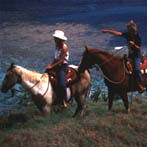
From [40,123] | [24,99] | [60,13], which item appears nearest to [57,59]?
[40,123]

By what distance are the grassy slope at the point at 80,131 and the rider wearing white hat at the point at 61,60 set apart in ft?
3.00

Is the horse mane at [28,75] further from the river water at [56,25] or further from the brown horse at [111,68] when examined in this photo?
the river water at [56,25]

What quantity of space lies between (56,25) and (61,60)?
2481 cm

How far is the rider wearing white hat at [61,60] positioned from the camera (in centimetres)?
1161

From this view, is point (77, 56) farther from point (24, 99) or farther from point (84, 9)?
point (84, 9)

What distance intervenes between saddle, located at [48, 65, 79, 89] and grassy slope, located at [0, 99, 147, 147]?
959 millimetres

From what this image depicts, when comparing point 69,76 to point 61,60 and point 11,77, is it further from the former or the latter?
point 11,77

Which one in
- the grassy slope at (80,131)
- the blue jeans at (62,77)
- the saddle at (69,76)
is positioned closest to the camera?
the grassy slope at (80,131)

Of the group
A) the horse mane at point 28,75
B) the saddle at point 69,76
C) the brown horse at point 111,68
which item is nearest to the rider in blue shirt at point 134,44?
the brown horse at point 111,68

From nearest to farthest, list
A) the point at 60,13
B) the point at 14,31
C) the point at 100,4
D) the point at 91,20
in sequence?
the point at 14,31 < the point at 91,20 < the point at 60,13 < the point at 100,4

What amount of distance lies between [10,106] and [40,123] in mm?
5423

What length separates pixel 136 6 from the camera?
42.4 metres

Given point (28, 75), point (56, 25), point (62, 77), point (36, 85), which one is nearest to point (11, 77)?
point (28, 75)

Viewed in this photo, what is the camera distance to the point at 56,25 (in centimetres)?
3612
